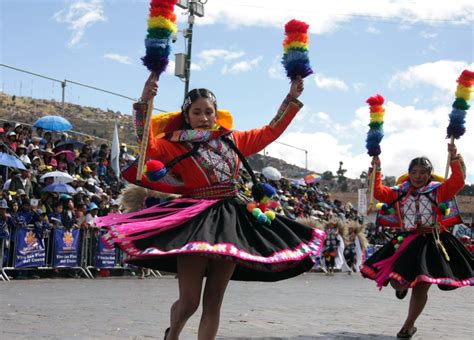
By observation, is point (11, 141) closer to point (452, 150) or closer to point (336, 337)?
point (452, 150)

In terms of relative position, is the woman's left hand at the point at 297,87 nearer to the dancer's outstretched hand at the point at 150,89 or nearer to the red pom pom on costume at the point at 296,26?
the red pom pom on costume at the point at 296,26

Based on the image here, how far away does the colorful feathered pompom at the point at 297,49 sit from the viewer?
5098 millimetres

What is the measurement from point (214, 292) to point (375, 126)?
337cm

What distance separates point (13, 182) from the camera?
14.4 m

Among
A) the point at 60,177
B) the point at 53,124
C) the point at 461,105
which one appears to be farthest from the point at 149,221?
the point at 53,124

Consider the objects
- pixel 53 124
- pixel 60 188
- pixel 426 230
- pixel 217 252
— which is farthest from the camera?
pixel 53 124

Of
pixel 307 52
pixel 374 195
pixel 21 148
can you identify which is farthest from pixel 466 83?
pixel 21 148

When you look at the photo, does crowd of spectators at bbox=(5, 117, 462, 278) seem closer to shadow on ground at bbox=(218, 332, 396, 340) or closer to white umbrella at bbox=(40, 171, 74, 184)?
white umbrella at bbox=(40, 171, 74, 184)

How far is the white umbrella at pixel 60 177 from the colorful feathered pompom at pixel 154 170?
11241 millimetres

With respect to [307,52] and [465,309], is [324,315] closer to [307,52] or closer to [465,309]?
[465,309]

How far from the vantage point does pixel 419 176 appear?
294 inches

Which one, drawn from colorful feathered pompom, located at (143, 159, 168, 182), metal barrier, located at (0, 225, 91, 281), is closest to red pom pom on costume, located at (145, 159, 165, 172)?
colorful feathered pompom, located at (143, 159, 168, 182)

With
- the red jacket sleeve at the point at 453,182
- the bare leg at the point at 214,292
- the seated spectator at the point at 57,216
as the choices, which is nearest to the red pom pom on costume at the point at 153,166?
the bare leg at the point at 214,292

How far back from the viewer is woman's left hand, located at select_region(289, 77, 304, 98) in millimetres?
5152
